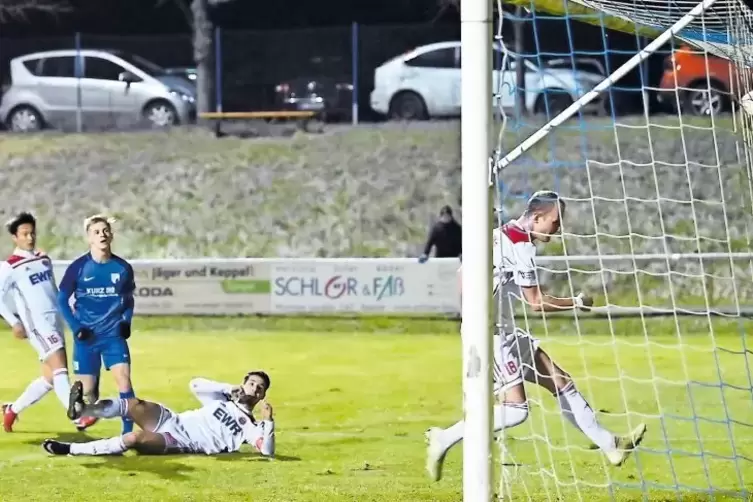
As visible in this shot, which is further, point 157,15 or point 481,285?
point 157,15

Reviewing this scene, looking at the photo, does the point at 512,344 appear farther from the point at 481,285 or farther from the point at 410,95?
the point at 410,95

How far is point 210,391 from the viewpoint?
489 centimetres

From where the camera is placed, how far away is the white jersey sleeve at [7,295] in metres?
5.02

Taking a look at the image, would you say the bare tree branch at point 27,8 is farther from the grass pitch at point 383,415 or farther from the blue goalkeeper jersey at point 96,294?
the blue goalkeeper jersey at point 96,294

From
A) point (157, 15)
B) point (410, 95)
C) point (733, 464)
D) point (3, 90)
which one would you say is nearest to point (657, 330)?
point (733, 464)

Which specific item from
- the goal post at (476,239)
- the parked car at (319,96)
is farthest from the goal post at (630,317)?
the parked car at (319,96)

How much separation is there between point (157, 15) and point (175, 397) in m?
6.22

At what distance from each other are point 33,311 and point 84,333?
0.32 meters

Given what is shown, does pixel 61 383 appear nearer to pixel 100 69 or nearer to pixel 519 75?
pixel 519 75

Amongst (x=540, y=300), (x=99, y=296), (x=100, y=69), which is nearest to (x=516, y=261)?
(x=540, y=300)

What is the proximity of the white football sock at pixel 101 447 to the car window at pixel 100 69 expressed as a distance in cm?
631

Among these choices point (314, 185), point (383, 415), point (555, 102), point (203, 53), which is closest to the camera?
point (383, 415)

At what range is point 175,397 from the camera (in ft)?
16.8

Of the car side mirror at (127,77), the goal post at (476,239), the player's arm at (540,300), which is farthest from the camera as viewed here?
the car side mirror at (127,77)
